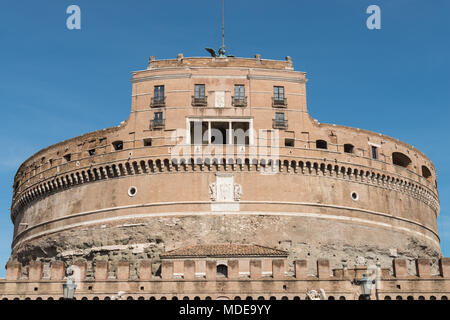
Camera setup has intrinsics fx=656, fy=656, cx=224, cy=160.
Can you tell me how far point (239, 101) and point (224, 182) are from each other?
4647 mm

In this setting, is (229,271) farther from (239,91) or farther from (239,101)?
(239,91)

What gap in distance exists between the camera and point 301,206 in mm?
35438

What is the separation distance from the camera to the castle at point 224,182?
34.6m

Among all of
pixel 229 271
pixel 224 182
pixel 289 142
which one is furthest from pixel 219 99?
pixel 229 271

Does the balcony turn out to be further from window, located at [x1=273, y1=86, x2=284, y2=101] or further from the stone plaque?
the stone plaque

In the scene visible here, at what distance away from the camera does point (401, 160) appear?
41.4m

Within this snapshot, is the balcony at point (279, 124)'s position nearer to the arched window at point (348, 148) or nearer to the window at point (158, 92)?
the arched window at point (348, 148)

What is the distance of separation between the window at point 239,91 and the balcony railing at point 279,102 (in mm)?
1748

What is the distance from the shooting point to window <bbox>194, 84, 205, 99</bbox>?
120 feet

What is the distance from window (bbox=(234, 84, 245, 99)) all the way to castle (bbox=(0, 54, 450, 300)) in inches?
2.6

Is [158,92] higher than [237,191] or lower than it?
higher

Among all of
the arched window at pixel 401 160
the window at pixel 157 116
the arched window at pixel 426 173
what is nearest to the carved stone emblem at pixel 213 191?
the window at pixel 157 116

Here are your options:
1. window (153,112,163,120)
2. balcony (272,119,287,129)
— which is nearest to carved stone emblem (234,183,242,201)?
balcony (272,119,287,129)
